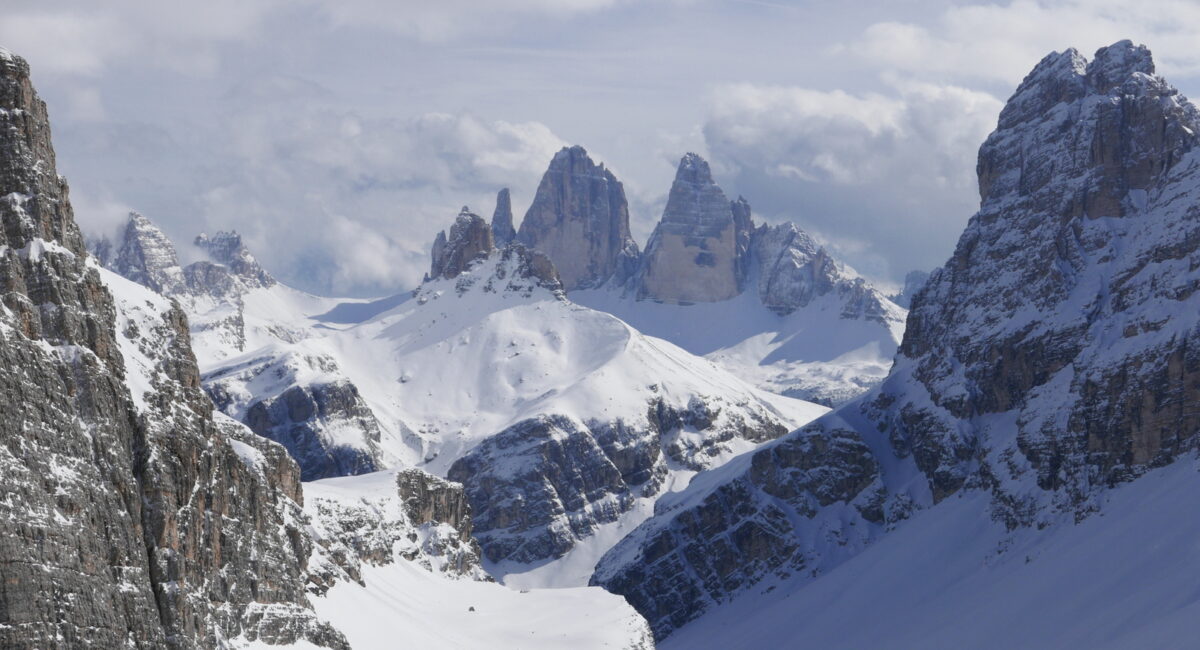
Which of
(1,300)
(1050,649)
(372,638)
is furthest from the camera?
(1050,649)

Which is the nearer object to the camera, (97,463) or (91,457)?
(91,457)

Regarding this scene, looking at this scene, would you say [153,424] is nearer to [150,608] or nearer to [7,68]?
[150,608]

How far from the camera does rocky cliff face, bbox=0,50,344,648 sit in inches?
3799

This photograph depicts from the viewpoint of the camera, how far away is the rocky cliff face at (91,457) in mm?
96500

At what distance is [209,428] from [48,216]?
80.4ft

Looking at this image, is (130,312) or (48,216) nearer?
(48,216)

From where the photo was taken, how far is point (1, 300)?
101938mm

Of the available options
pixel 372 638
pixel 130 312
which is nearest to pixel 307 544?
pixel 372 638

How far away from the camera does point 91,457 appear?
103938 mm

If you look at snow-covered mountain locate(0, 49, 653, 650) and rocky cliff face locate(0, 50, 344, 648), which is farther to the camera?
snow-covered mountain locate(0, 49, 653, 650)

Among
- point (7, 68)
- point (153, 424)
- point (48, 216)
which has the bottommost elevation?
point (153, 424)

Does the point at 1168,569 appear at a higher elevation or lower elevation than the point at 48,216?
lower

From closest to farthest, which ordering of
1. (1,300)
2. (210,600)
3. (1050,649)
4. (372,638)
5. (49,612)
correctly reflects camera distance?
1. (49,612)
2. (1,300)
3. (210,600)
4. (372,638)
5. (1050,649)

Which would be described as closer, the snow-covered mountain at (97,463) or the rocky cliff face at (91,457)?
the rocky cliff face at (91,457)
